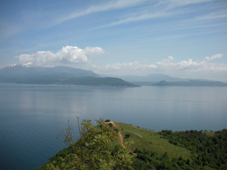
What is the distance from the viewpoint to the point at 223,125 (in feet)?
153

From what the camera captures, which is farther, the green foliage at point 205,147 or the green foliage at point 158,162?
the green foliage at point 205,147

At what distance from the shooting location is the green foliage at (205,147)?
59.8 feet

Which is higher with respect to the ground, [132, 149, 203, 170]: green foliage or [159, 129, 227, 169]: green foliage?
[132, 149, 203, 170]: green foliage

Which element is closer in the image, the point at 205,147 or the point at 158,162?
the point at 158,162

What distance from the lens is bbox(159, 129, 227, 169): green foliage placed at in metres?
18.2

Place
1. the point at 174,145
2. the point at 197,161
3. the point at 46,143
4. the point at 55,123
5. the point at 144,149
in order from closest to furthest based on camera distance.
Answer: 1. the point at 197,161
2. the point at 144,149
3. the point at 174,145
4. the point at 46,143
5. the point at 55,123

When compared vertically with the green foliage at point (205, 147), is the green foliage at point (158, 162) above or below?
above

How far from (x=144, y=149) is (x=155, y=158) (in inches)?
97.9

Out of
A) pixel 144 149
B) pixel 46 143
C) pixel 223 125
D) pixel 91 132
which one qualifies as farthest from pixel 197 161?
pixel 223 125

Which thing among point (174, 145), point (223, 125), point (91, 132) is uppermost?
point (91, 132)

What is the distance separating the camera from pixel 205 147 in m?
22.3

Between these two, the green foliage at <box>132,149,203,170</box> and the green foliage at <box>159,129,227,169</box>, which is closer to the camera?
the green foliage at <box>132,149,203,170</box>

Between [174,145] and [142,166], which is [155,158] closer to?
[142,166]

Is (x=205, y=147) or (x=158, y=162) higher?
(x=158, y=162)
